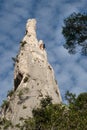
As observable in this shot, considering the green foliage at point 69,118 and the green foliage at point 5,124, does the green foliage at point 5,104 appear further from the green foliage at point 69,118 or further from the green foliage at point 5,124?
the green foliage at point 69,118

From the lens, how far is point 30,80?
197ft

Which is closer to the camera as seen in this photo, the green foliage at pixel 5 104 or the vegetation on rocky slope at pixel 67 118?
the vegetation on rocky slope at pixel 67 118

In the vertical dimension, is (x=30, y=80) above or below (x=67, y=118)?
above

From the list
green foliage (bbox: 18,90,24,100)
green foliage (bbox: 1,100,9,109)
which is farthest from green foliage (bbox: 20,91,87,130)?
green foliage (bbox: 1,100,9,109)

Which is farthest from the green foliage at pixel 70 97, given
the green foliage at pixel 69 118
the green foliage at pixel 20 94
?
the green foliage at pixel 20 94

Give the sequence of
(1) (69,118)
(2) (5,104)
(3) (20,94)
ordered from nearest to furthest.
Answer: (1) (69,118), (3) (20,94), (2) (5,104)

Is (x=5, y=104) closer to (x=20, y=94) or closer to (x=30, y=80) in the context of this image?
(x=20, y=94)

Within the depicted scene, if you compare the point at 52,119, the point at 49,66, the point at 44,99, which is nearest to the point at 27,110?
the point at 44,99

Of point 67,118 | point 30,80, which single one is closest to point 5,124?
point 30,80

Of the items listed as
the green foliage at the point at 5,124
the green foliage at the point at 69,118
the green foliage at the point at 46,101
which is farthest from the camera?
the green foliage at the point at 46,101

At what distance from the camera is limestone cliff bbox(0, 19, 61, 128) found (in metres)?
55.1

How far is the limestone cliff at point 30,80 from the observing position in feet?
181

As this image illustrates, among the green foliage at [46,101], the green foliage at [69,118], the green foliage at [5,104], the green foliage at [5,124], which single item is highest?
the green foliage at [5,104]

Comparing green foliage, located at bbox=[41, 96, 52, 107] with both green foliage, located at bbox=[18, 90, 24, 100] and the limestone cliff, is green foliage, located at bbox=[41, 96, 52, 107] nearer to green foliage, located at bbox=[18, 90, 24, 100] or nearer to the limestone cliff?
the limestone cliff
